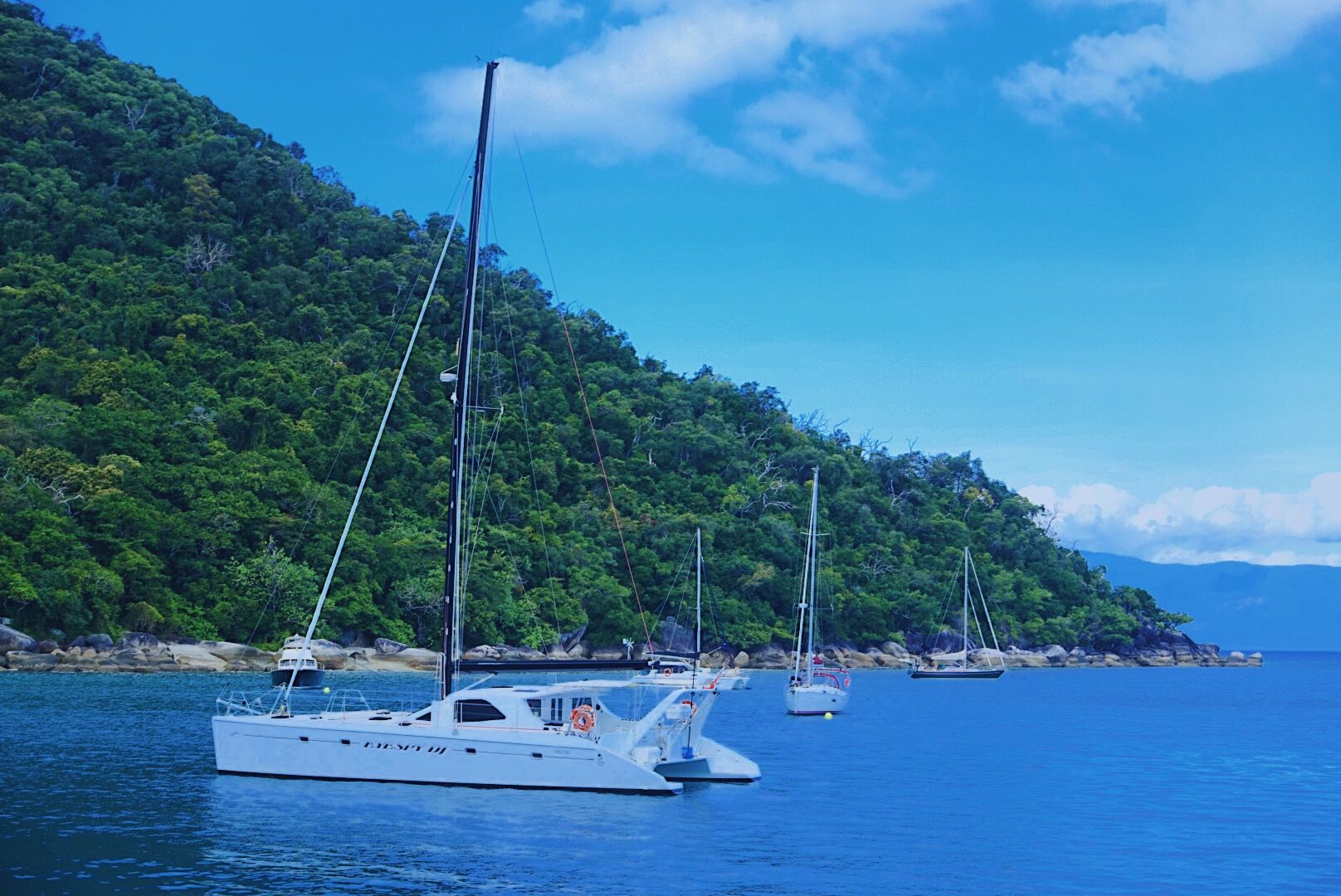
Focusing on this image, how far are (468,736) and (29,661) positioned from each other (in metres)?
46.9

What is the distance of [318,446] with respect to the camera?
95438 millimetres

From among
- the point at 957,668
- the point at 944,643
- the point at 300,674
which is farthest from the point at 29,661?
the point at 944,643

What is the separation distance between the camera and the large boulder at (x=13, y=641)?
67062mm

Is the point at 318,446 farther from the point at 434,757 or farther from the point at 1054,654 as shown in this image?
the point at 1054,654

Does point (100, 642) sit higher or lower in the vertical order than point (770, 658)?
higher

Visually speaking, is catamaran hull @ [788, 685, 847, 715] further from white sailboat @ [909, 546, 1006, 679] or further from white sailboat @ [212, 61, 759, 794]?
white sailboat @ [909, 546, 1006, 679]

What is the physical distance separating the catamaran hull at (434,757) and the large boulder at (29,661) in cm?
4143

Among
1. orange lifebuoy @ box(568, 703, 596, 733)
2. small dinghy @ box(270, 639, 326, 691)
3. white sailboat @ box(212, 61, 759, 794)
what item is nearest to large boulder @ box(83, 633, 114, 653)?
small dinghy @ box(270, 639, 326, 691)

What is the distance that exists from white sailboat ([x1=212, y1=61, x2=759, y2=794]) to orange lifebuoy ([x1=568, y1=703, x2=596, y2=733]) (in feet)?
0.08

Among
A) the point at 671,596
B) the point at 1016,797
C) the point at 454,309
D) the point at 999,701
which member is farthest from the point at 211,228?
the point at 1016,797

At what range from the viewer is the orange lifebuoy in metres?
29.9

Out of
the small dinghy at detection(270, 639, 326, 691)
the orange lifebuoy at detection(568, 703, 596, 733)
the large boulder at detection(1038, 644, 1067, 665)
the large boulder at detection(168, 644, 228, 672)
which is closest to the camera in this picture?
the orange lifebuoy at detection(568, 703, 596, 733)

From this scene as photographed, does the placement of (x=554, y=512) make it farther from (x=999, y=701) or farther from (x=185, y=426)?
(x=999, y=701)

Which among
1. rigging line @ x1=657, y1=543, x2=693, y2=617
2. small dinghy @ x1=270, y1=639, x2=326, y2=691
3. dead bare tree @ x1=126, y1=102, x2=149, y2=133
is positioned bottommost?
small dinghy @ x1=270, y1=639, x2=326, y2=691
